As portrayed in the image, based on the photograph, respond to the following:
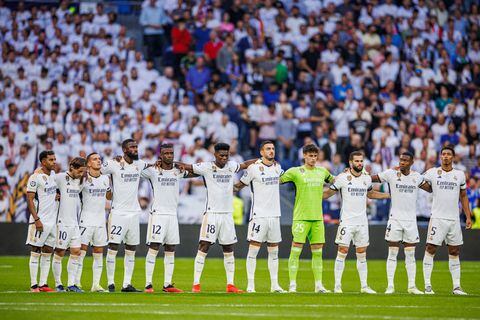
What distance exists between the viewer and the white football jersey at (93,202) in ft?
63.4

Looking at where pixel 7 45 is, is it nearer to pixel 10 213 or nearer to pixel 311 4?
pixel 10 213

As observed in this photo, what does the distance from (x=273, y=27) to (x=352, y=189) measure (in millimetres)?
17202

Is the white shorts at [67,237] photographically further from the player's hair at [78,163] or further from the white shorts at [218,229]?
the white shorts at [218,229]

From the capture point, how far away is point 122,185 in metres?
19.3

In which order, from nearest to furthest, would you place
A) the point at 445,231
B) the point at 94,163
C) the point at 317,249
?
the point at 317,249 < the point at 94,163 < the point at 445,231

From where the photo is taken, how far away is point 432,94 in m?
34.8

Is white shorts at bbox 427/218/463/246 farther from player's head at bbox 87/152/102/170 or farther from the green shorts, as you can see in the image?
player's head at bbox 87/152/102/170

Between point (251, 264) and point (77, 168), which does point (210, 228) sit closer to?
A: point (251, 264)

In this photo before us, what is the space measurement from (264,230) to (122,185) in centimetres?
280

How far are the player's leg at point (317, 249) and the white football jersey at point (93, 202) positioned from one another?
13.0 ft

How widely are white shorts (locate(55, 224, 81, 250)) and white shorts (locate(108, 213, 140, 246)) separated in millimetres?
618

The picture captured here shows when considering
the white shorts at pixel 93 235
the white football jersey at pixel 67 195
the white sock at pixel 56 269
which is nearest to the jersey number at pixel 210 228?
the white shorts at pixel 93 235

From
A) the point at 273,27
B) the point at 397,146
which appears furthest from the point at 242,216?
the point at 273,27

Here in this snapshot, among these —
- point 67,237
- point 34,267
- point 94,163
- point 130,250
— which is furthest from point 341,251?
point 34,267
